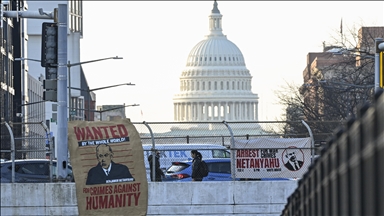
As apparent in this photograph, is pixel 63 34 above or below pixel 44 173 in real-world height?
above

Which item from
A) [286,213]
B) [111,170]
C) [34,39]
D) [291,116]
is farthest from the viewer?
[34,39]

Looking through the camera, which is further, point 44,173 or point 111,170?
point 44,173

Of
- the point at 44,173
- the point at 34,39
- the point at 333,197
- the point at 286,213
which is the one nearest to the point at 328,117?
the point at 44,173

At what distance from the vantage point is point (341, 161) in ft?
24.8

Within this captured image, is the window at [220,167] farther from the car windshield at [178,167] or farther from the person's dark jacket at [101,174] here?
the person's dark jacket at [101,174]

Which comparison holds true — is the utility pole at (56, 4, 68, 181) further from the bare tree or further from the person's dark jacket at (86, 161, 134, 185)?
the bare tree

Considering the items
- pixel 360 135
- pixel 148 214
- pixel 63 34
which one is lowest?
pixel 148 214

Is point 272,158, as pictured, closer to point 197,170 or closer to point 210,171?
point 197,170

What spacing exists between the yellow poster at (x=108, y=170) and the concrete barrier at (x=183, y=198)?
0.44 m

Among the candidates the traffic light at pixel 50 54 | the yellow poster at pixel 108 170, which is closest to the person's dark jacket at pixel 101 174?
the yellow poster at pixel 108 170

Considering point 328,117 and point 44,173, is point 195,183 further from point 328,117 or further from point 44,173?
point 328,117

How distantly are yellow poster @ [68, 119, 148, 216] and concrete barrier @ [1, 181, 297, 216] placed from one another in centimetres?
44

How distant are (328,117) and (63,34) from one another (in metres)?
39.0

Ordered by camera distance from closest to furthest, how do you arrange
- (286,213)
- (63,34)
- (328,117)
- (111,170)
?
(286,213), (111,170), (63,34), (328,117)
